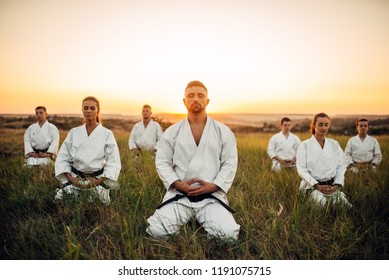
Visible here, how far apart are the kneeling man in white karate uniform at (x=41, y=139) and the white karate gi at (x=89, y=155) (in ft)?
5.04

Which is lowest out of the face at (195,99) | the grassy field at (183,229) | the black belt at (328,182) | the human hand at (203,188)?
the grassy field at (183,229)

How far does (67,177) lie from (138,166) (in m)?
1.15

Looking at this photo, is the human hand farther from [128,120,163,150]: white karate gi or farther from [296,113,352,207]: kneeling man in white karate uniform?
[128,120,163,150]: white karate gi

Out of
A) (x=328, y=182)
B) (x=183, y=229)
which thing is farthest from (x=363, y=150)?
(x=183, y=229)

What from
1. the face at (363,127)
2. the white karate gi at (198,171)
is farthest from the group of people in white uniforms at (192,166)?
the face at (363,127)

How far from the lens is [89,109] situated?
307 cm

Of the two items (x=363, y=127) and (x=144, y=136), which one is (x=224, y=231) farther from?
(x=144, y=136)

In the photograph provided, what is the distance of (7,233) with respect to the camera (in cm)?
257

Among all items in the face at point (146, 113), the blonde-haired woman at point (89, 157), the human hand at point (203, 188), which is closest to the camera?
the human hand at point (203, 188)

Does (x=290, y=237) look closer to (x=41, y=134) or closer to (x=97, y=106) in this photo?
(x=97, y=106)

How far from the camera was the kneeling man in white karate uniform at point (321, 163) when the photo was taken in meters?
3.13

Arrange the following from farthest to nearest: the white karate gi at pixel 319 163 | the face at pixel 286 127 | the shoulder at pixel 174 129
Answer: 1. the face at pixel 286 127
2. the white karate gi at pixel 319 163
3. the shoulder at pixel 174 129

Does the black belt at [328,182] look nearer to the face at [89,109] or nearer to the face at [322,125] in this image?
the face at [322,125]

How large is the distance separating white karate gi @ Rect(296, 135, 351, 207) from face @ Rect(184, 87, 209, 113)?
140 cm
